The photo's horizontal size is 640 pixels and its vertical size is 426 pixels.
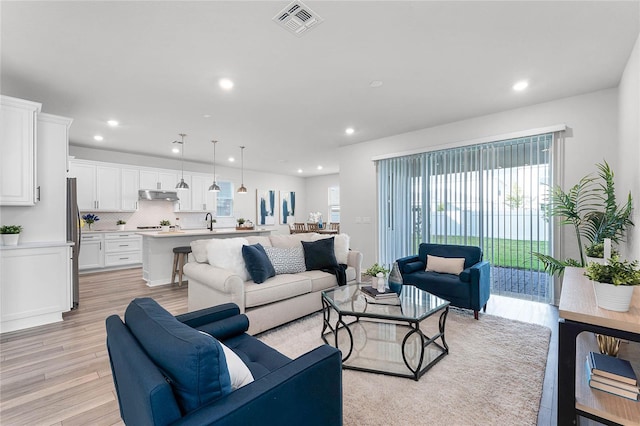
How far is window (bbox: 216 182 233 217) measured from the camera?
8.82 metres

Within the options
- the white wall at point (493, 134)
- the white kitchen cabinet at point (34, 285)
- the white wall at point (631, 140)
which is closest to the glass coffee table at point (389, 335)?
the white wall at point (631, 140)

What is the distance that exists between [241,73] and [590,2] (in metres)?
2.94

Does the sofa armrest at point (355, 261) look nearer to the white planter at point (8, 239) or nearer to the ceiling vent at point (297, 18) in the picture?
the ceiling vent at point (297, 18)

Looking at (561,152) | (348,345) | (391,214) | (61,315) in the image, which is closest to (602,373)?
(348,345)

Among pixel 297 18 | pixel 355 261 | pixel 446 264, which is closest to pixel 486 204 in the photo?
pixel 446 264

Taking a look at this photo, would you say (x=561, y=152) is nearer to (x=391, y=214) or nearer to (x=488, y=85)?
(x=488, y=85)

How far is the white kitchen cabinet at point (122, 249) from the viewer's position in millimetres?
6414

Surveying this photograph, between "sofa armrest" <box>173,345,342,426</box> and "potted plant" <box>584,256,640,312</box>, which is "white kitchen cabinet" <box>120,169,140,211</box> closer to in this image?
"sofa armrest" <box>173,345,342,426</box>

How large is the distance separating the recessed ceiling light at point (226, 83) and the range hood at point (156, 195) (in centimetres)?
473

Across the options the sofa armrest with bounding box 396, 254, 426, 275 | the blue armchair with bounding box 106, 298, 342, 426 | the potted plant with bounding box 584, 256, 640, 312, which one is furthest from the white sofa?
the potted plant with bounding box 584, 256, 640, 312

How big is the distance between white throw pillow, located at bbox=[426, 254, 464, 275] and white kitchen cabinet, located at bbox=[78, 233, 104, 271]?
259 inches

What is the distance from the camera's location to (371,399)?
1.96m

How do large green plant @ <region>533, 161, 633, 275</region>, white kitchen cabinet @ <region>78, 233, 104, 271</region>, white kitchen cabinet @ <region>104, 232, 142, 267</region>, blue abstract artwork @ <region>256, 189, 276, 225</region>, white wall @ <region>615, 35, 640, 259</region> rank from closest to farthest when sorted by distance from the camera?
white wall @ <region>615, 35, 640, 259</region> < large green plant @ <region>533, 161, 633, 275</region> < white kitchen cabinet @ <region>78, 233, 104, 271</region> < white kitchen cabinet @ <region>104, 232, 142, 267</region> < blue abstract artwork @ <region>256, 189, 276, 225</region>

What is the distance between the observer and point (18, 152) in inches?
127
